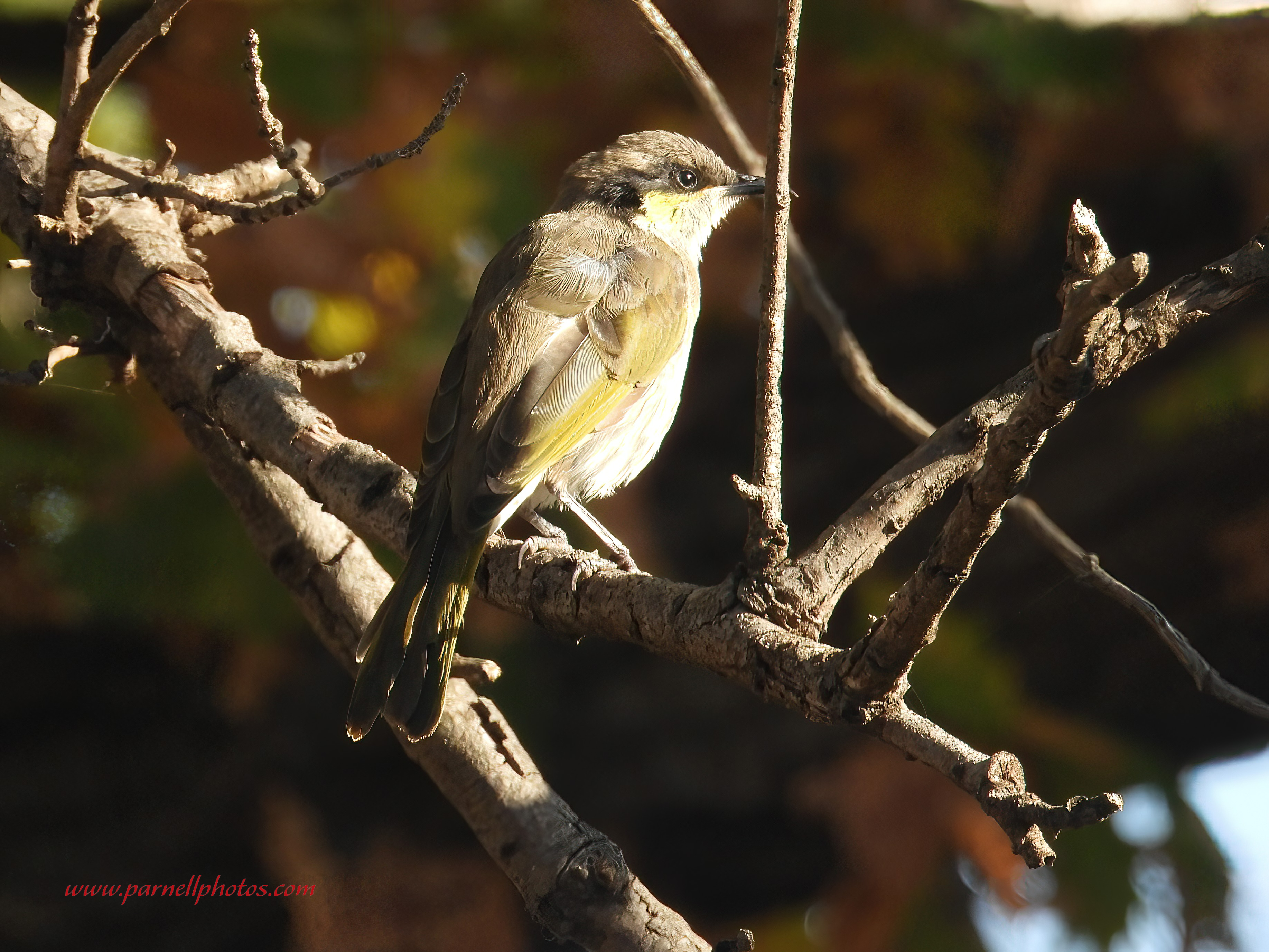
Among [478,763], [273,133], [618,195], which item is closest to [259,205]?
[273,133]

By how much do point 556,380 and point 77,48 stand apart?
1548mm

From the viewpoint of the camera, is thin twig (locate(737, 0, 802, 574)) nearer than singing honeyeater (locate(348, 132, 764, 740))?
Yes

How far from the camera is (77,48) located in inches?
112

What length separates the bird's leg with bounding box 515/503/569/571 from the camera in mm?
2967

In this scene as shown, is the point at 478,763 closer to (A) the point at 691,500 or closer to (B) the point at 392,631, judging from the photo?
(B) the point at 392,631

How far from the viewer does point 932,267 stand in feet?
17.5

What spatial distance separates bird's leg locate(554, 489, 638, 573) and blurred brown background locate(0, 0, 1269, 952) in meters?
0.97

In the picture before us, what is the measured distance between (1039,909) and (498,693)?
7.87ft

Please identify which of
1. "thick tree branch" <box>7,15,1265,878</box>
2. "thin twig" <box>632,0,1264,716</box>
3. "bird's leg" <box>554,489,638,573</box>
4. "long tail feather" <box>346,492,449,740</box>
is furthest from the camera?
"bird's leg" <box>554,489,638,573</box>

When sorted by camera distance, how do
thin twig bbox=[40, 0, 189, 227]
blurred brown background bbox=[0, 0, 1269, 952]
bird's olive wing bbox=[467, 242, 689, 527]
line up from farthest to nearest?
blurred brown background bbox=[0, 0, 1269, 952], bird's olive wing bbox=[467, 242, 689, 527], thin twig bbox=[40, 0, 189, 227]

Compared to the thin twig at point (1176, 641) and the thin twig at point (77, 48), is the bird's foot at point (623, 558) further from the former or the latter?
the thin twig at point (77, 48)

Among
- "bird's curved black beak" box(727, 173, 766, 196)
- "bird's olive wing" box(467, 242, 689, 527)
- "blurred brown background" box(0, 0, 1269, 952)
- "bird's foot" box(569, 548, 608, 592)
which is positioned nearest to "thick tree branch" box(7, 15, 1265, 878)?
"bird's foot" box(569, 548, 608, 592)

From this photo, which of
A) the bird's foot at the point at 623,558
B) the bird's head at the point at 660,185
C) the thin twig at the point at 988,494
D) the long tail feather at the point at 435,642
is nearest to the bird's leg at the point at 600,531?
the bird's foot at the point at 623,558

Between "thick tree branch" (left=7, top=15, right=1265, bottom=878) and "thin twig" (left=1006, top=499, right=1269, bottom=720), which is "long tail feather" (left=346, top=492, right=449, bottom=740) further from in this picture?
"thin twig" (left=1006, top=499, right=1269, bottom=720)
